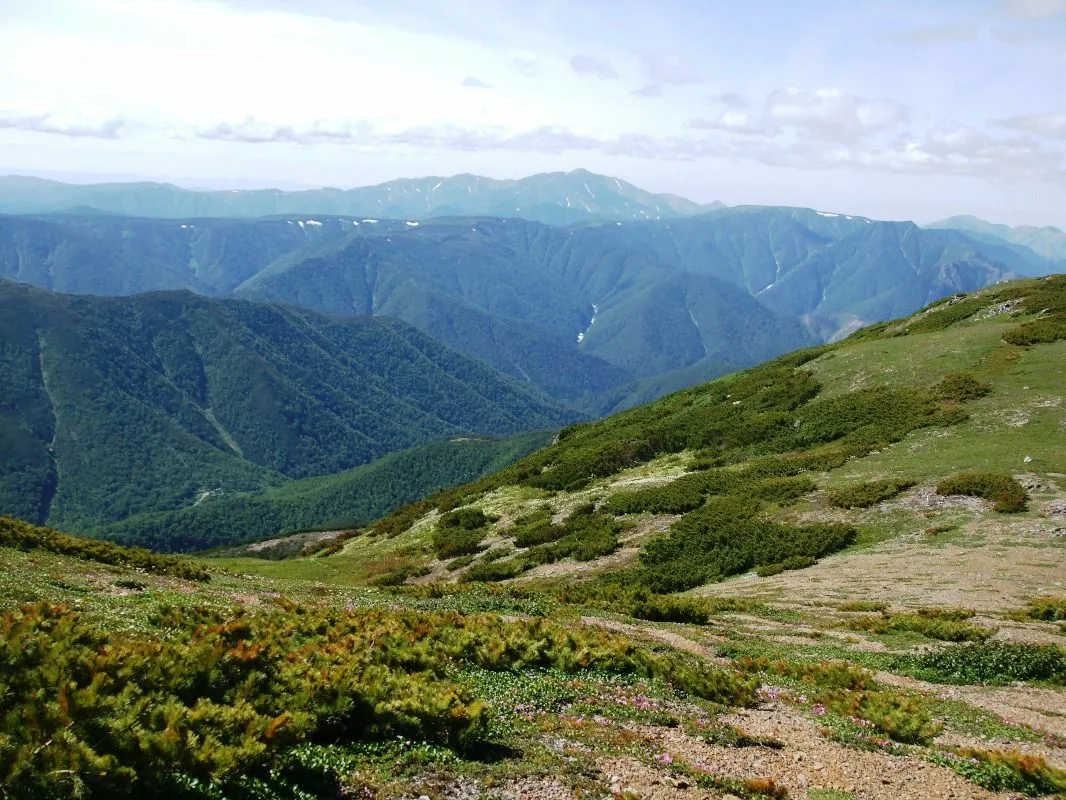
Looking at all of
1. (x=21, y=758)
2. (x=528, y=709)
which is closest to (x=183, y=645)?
(x=21, y=758)

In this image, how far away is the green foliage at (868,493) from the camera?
140 feet

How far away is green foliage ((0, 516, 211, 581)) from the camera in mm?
31312

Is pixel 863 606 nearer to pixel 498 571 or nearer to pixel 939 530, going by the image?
pixel 939 530

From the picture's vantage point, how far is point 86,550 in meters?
32.6

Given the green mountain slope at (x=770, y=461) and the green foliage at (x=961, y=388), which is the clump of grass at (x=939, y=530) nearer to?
the green mountain slope at (x=770, y=461)

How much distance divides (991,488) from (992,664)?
21.6 meters

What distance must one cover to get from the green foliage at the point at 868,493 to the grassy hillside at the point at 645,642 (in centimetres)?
29

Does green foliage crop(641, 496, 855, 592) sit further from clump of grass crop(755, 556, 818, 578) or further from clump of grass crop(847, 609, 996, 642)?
clump of grass crop(847, 609, 996, 642)

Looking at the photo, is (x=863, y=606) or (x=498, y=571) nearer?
(x=863, y=606)

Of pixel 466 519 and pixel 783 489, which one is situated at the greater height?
pixel 783 489

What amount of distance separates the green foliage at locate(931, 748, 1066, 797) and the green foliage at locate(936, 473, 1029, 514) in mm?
28081

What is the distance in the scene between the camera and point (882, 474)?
4562 cm

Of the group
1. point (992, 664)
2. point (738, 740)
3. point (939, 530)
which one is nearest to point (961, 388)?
point (939, 530)

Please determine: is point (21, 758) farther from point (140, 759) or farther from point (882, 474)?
point (882, 474)
